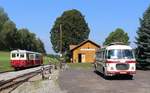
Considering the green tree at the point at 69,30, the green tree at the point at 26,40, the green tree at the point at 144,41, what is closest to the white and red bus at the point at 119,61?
the green tree at the point at 144,41

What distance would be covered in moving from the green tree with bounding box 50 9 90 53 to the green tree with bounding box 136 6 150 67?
65010 mm

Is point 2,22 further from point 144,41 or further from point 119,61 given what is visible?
point 119,61

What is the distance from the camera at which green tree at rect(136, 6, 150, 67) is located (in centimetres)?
5097

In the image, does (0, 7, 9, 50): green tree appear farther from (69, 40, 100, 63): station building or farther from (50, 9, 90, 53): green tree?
(69, 40, 100, 63): station building

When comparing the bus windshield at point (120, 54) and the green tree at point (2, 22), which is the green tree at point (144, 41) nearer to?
the bus windshield at point (120, 54)

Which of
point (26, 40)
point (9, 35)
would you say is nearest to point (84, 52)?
point (9, 35)

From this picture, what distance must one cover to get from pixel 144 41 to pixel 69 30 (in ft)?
226

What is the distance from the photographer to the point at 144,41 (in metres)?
52.0

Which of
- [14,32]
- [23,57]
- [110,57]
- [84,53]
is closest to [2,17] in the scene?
[14,32]

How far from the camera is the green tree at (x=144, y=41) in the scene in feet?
167

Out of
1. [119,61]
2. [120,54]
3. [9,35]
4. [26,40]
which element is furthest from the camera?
[26,40]

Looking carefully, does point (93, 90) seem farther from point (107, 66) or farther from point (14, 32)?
point (14, 32)

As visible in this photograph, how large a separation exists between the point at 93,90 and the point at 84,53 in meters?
74.9

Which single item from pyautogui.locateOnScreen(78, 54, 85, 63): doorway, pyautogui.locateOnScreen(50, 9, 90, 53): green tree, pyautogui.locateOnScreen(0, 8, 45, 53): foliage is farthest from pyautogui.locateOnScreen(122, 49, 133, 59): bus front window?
pyautogui.locateOnScreen(0, 8, 45, 53): foliage
